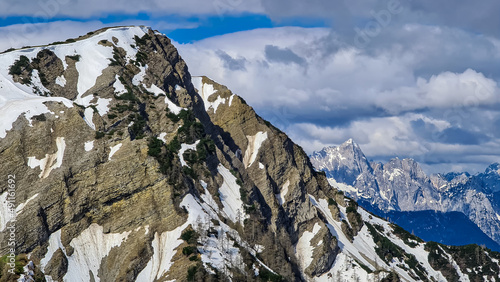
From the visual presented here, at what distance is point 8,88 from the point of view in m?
154

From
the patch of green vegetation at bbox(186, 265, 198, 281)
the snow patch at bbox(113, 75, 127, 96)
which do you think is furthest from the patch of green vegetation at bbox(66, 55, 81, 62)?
the patch of green vegetation at bbox(186, 265, 198, 281)

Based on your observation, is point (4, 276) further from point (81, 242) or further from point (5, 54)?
point (5, 54)

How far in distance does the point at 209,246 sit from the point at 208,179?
3783 centimetres

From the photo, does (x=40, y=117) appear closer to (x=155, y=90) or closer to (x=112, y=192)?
(x=112, y=192)

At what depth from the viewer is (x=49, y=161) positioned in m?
134

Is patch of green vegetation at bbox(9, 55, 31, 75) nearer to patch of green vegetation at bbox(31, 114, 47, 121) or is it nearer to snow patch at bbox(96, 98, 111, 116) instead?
snow patch at bbox(96, 98, 111, 116)

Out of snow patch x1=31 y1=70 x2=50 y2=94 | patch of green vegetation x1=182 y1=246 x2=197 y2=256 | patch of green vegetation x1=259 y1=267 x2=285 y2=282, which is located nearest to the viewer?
patch of green vegetation x1=182 y1=246 x2=197 y2=256

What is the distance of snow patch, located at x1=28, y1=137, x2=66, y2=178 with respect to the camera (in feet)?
434

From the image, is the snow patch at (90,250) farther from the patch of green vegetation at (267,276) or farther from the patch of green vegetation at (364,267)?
the patch of green vegetation at (364,267)

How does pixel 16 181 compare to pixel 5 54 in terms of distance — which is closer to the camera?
pixel 16 181

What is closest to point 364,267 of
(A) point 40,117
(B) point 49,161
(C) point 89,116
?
(C) point 89,116

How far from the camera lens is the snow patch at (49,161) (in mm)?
132250

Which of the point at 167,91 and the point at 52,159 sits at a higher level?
the point at 167,91

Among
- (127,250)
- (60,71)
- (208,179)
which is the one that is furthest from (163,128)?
(127,250)
